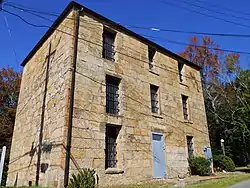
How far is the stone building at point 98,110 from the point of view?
9.36m

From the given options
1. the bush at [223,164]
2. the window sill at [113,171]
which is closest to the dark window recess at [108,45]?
the window sill at [113,171]

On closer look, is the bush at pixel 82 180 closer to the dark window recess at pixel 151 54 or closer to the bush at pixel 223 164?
the dark window recess at pixel 151 54

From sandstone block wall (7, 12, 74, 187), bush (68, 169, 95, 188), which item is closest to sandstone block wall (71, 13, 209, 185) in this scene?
sandstone block wall (7, 12, 74, 187)

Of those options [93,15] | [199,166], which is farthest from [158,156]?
[93,15]

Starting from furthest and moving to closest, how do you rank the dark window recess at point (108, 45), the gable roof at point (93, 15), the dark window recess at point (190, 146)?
the dark window recess at point (190, 146)
the dark window recess at point (108, 45)
the gable roof at point (93, 15)

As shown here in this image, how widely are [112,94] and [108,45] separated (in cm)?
278

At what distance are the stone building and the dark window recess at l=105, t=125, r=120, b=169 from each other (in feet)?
0.15

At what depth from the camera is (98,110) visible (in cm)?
1023

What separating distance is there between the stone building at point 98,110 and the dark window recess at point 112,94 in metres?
0.05

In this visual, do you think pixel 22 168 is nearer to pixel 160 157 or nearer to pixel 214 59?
pixel 160 157

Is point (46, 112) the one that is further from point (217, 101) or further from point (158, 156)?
point (217, 101)

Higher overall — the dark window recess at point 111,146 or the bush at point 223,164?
the dark window recess at point 111,146

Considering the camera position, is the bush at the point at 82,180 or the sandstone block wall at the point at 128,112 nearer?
the bush at the point at 82,180

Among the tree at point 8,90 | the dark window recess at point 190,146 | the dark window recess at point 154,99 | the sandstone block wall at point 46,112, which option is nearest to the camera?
the sandstone block wall at point 46,112
